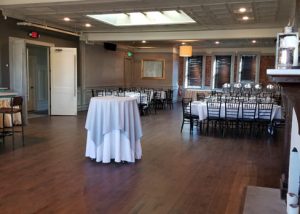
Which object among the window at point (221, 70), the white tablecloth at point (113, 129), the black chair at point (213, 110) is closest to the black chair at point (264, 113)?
the black chair at point (213, 110)

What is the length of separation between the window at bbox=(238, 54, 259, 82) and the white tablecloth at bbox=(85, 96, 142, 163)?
→ 11.5 m

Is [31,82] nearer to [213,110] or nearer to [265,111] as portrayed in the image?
[213,110]

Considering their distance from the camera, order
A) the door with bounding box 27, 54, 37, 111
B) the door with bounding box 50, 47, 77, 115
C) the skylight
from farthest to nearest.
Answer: the door with bounding box 27, 54, 37, 111 < the door with bounding box 50, 47, 77, 115 < the skylight

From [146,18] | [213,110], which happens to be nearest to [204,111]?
[213,110]

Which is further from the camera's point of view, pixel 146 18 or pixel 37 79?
pixel 37 79

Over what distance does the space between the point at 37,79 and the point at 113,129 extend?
7761mm

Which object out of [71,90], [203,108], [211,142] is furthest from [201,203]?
[71,90]

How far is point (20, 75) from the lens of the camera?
8.32m

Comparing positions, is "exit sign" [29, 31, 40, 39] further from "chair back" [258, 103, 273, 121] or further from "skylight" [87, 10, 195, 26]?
"chair back" [258, 103, 273, 121]

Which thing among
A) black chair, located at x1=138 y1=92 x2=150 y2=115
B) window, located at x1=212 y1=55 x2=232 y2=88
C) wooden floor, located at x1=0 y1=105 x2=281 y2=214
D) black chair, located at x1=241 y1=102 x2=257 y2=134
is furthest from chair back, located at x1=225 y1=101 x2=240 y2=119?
window, located at x1=212 y1=55 x2=232 y2=88

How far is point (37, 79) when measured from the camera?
11594 millimetres

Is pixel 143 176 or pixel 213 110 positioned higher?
pixel 213 110

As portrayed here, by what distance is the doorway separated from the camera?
11305mm

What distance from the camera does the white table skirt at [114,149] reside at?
16.1 feet
